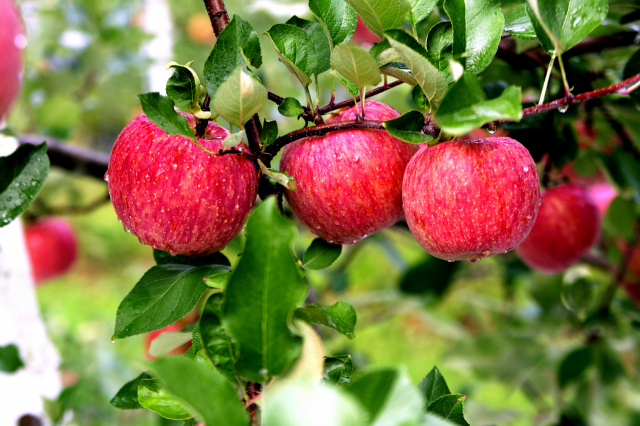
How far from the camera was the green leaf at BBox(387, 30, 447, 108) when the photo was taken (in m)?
0.33

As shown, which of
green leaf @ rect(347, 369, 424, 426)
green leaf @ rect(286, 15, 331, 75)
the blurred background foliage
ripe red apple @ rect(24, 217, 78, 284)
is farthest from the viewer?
ripe red apple @ rect(24, 217, 78, 284)

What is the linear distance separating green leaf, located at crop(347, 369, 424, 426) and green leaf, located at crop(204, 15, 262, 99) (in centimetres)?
22

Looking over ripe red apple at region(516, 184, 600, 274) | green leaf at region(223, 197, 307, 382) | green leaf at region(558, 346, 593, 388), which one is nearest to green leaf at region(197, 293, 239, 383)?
green leaf at region(223, 197, 307, 382)

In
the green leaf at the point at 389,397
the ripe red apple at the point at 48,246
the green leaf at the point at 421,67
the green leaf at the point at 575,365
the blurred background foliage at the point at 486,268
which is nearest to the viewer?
the green leaf at the point at 389,397

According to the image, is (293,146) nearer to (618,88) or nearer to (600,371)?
(618,88)

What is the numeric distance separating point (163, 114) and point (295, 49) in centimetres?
11

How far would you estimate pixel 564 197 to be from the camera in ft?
2.61

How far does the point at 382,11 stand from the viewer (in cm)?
38

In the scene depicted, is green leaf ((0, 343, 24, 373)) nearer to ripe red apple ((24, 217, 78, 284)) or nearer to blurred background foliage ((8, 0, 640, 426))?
blurred background foliage ((8, 0, 640, 426))

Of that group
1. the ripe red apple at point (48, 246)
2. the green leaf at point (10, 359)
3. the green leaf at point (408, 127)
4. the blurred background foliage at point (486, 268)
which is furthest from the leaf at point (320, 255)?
the ripe red apple at point (48, 246)

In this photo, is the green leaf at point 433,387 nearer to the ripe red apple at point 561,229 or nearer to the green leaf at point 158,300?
the green leaf at point 158,300

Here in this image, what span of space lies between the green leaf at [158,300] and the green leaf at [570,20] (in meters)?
0.28

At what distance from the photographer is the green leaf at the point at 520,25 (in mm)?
407

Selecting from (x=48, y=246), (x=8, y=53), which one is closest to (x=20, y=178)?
(x=8, y=53)
